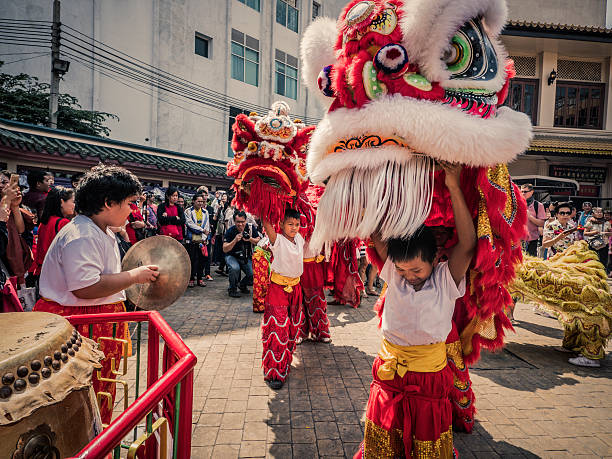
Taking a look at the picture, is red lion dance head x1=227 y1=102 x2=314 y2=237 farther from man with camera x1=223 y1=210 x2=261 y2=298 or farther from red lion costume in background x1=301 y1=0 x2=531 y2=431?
man with camera x1=223 y1=210 x2=261 y2=298

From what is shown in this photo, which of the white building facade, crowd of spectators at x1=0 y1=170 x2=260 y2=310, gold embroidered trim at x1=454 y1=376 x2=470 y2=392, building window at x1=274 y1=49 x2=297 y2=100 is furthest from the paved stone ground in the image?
building window at x1=274 y1=49 x2=297 y2=100

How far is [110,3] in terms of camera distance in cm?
1494

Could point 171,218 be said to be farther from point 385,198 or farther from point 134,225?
point 385,198

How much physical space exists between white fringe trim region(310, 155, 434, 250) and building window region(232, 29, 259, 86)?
19.8 meters

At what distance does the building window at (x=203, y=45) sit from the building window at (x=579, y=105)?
53.4 ft

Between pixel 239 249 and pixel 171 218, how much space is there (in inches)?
61.3

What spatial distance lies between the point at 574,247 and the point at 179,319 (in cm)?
575

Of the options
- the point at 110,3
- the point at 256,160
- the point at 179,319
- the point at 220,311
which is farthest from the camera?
the point at 110,3

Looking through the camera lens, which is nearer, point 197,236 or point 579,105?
point 197,236

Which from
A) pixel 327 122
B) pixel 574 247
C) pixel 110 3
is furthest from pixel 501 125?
pixel 110 3

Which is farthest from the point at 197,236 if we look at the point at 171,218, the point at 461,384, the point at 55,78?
the point at 55,78

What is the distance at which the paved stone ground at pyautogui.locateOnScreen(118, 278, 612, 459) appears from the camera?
8.77 ft

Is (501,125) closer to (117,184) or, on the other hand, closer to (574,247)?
(117,184)

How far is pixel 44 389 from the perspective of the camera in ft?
3.81
